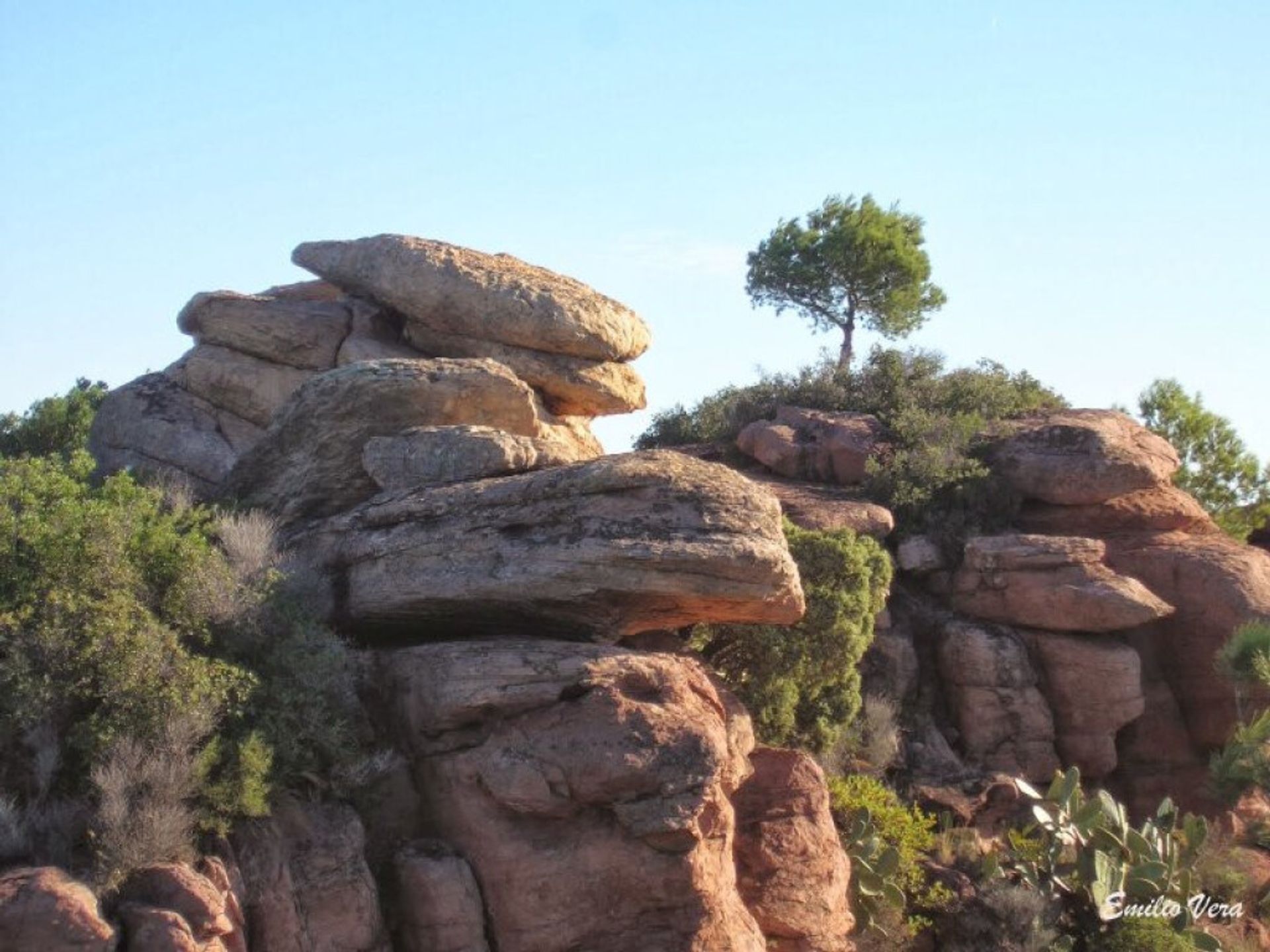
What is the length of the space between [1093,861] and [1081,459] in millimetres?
9185

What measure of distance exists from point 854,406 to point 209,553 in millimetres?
16128

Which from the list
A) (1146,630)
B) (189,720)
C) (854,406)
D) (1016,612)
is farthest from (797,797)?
(854,406)

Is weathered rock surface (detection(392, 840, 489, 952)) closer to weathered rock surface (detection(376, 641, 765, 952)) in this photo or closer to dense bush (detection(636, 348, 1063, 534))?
weathered rock surface (detection(376, 641, 765, 952))

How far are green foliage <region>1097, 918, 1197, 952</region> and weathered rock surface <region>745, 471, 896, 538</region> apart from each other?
6.65 metres

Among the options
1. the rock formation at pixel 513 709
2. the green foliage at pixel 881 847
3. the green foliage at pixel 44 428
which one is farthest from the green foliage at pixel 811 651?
the green foliage at pixel 44 428

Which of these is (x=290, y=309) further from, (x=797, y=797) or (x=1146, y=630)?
(x=1146, y=630)

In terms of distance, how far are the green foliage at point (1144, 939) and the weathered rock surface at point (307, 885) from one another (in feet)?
26.8

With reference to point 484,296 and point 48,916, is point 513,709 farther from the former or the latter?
point 484,296

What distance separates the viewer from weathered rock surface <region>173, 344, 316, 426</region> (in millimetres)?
20891

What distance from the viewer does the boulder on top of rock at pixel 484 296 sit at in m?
19.0

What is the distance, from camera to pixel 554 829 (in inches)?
514

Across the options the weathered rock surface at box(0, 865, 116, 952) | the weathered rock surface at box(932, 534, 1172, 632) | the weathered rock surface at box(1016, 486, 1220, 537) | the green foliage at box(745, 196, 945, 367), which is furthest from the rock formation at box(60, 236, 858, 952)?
the green foliage at box(745, 196, 945, 367)

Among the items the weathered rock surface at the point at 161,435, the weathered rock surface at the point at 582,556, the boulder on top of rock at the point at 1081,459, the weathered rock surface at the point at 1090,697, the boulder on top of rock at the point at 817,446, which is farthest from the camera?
the boulder on top of rock at the point at 817,446
